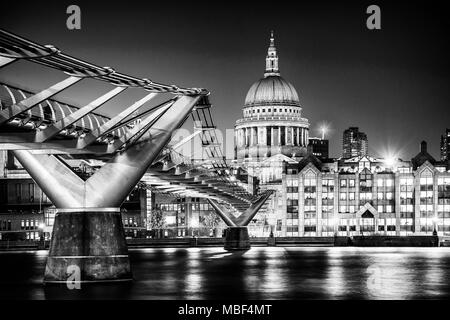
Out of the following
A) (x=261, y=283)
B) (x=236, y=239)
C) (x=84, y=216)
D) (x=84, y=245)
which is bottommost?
(x=261, y=283)

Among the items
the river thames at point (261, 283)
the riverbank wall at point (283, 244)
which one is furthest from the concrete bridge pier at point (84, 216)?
the riverbank wall at point (283, 244)

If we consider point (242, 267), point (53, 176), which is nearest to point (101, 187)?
point (53, 176)

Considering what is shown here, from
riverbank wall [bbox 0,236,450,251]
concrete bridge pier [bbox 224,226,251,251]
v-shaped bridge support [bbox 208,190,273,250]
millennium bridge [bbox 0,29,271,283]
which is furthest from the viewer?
riverbank wall [bbox 0,236,450,251]

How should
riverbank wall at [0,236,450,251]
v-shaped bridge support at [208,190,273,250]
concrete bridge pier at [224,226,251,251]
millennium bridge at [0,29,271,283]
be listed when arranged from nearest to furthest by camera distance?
1. millennium bridge at [0,29,271,283]
2. v-shaped bridge support at [208,190,273,250]
3. concrete bridge pier at [224,226,251,251]
4. riverbank wall at [0,236,450,251]

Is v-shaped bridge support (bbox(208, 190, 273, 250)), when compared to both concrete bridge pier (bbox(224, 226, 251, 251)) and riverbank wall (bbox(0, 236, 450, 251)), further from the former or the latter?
riverbank wall (bbox(0, 236, 450, 251))

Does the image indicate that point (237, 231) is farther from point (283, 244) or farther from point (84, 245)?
point (84, 245)

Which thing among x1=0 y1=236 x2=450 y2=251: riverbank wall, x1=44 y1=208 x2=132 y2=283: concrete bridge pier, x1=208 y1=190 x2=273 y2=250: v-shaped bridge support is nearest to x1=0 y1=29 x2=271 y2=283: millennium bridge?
x1=44 y1=208 x2=132 y2=283: concrete bridge pier

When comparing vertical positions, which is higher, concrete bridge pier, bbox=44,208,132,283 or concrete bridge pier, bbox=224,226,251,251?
concrete bridge pier, bbox=44,208,132,283

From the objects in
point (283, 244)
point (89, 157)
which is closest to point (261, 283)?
point (89, 157)

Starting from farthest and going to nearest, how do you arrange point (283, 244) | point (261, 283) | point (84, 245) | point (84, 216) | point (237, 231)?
point (283, 244) < point (237, 231) < point (261, 283) < point (84, 216) < point (84, 245)

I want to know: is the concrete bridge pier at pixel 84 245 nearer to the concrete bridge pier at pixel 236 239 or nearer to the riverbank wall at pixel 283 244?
the concrete bridge pier at pixel 236 239
